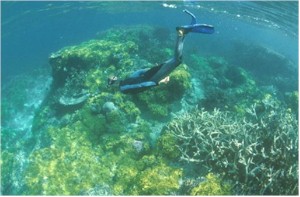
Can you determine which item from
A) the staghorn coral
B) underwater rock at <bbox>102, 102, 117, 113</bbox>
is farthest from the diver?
underwater rock at <bbox>102, 102, 117, 113</bbox>

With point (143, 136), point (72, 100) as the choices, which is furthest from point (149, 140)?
point (72, 100)

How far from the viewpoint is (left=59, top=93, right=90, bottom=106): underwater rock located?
1180cm

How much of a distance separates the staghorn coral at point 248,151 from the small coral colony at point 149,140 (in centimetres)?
2

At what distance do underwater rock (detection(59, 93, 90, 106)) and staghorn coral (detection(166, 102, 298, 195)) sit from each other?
4.09 meters

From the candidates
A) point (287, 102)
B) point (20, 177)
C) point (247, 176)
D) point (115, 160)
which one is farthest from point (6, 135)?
point (287, 102)

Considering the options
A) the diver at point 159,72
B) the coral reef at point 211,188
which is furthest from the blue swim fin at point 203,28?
the coral reef at point 211,188

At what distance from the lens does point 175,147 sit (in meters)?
8.86

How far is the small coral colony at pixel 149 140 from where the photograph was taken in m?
7.70

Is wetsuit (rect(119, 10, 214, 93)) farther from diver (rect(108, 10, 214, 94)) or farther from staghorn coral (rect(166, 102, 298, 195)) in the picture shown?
staghorn coral (rect(166, 102, 298, 195))

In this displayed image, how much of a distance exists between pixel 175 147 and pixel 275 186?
268cm

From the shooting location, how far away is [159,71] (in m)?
5.75

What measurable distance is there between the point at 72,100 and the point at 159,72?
7.05m

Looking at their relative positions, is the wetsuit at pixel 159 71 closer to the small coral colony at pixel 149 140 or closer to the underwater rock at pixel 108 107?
the small coral colony at pixel 149 140

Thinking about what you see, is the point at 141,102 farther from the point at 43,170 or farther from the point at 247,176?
the point at 247,176
